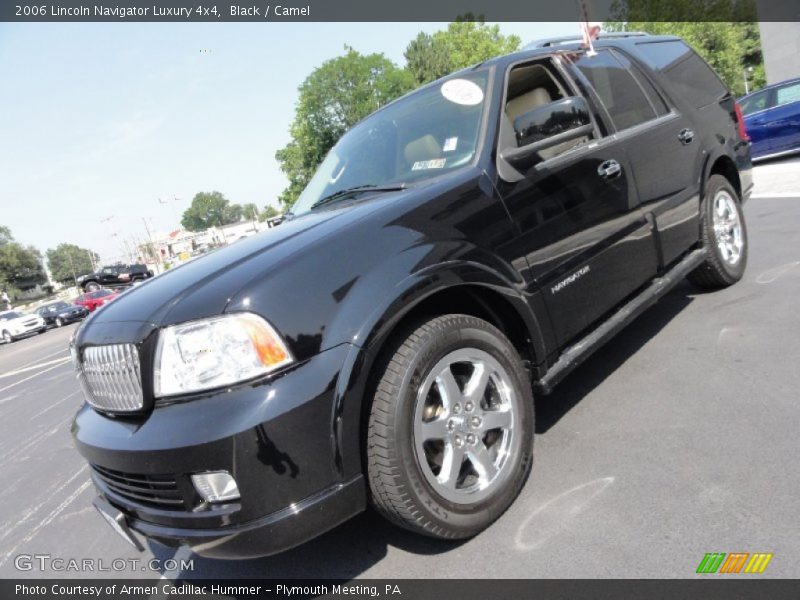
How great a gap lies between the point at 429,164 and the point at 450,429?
1.36 m

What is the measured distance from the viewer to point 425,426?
2.15 metres

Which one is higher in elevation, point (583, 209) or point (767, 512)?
point (583, 209)

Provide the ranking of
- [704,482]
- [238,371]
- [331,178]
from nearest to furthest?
[238,371] → [704,482] → [331,178]

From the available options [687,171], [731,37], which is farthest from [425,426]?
[731,37]

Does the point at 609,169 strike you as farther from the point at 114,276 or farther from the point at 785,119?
the point at 114,276

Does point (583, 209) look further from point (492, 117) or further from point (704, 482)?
point (704, 482)

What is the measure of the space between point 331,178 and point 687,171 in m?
2.41

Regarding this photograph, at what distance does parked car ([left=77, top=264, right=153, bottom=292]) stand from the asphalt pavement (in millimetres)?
40394

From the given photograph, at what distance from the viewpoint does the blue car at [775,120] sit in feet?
37.2

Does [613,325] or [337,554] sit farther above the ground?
[613,325]

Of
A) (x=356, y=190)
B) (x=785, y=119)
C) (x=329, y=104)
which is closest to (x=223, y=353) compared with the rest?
(x=356, y=190)

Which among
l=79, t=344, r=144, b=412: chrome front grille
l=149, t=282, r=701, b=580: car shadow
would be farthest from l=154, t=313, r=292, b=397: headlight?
l=149, t=282, r=701, b=580: car shadow

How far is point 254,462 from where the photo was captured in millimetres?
1813

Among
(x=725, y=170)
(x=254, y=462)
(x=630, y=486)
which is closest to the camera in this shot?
(x=254, y=462)
